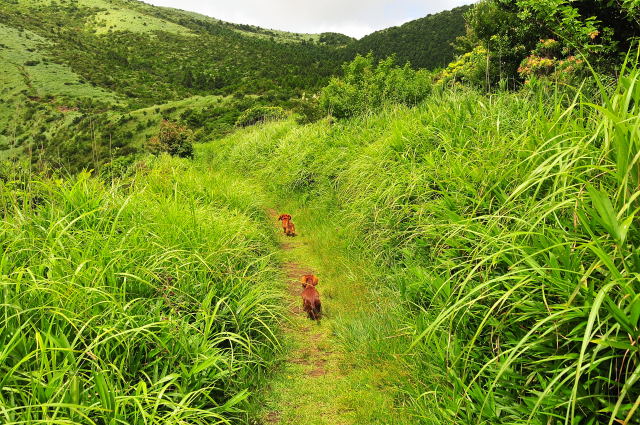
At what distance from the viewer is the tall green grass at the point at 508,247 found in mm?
1302

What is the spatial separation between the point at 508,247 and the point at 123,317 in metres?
2.14

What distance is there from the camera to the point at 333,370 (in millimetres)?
2537

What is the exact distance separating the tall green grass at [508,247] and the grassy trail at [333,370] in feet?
0.54

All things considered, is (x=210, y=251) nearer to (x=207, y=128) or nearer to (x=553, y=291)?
(x=553, y=291)

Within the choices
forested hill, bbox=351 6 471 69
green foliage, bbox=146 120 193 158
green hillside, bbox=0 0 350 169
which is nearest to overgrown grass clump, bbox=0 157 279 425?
green foliage, bbox=146 120 193 158

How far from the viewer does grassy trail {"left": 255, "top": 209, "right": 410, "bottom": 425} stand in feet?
6.90

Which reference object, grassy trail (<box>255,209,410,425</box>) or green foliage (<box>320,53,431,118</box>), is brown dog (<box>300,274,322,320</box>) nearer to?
grassy trail (<box>255,209,410,425</box>)

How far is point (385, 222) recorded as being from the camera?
148 inches

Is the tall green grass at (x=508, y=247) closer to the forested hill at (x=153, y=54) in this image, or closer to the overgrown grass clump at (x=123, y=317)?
the overgrown grass clump at (x=123, y=317)

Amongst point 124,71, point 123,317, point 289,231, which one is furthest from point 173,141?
point 124,71

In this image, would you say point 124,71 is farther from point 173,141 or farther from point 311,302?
point 311,302

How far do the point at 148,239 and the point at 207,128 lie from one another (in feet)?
98.1

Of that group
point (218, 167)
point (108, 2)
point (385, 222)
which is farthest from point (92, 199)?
→ point (108, 2)

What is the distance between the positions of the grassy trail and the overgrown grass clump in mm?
222
